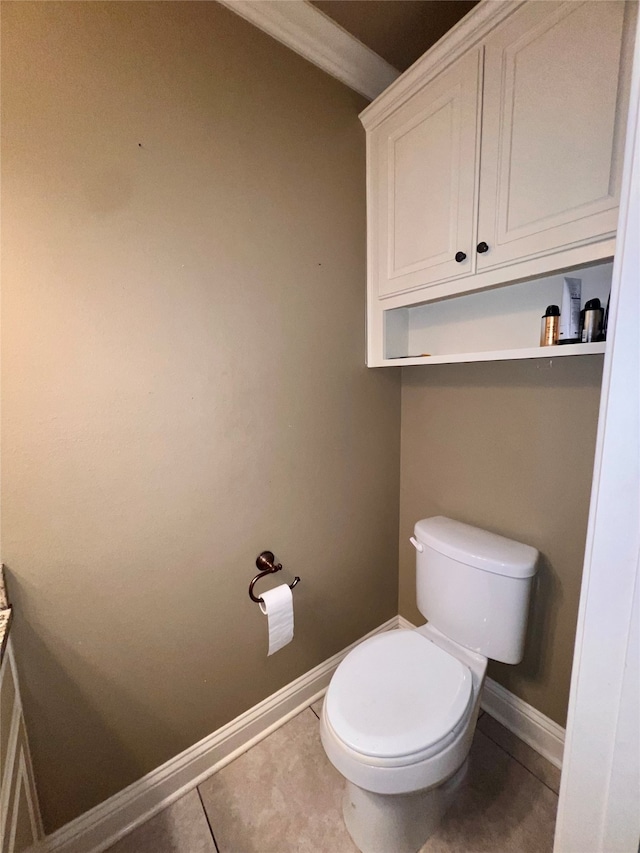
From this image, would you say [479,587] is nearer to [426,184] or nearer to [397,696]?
[397,696]

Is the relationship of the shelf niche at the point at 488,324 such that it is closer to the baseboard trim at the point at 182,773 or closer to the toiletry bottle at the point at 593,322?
the toiletry bottle at the point at 593,322

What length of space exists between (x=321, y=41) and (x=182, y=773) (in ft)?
8.16

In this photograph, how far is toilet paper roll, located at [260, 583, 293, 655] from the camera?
123 centimetres

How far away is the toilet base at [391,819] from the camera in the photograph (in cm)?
101

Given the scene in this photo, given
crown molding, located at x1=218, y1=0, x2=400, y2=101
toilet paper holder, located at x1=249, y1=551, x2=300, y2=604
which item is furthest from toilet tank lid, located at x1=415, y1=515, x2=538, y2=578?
crown molding, located at x1=218, y1=0, x2=400, y2=101

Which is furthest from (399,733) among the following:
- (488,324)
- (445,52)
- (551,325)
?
(445,52)

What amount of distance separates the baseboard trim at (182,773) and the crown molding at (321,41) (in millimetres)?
2313

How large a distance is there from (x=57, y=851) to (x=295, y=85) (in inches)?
96.0

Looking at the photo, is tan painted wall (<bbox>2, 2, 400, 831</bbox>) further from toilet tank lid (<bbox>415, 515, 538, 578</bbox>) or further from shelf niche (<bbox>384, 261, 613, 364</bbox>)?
toilet tank lid (<bbox>415, 515, 538, 578</bbox>)

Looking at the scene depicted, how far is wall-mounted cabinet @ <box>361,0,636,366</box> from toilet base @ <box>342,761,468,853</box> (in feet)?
4.36

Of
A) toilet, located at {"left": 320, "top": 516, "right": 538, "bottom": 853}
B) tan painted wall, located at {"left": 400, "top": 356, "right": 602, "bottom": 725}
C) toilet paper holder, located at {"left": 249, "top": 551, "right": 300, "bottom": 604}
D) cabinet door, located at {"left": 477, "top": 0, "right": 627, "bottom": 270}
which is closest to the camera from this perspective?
cabinet door, located at {"left": 477, "top": 0, "right": 627, "bottom": 270}

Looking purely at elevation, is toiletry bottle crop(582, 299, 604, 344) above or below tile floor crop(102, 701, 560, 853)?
above

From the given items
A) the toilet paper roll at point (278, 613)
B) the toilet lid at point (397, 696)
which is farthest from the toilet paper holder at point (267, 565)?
the toilet lid at point (397, 696)

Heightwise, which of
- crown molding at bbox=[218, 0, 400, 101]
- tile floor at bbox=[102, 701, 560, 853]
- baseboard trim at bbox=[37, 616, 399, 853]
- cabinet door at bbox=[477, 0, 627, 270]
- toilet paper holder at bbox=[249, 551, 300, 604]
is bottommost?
tile floor at bbox=[102, 701, 560, 853]
